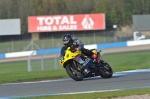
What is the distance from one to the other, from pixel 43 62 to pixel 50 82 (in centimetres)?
1277

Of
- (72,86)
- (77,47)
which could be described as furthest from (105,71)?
(72,86)

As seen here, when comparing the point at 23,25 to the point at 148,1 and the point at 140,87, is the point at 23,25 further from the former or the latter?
the point at 140,87

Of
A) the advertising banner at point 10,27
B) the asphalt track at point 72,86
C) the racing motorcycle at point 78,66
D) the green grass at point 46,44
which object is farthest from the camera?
the advertising banner at point 10,27

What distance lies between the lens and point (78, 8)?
7250 cm

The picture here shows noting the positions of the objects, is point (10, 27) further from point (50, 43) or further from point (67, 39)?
point (67, 39)

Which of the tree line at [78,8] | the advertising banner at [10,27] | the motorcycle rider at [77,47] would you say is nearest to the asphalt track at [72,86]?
the motorcycle rider at [77,47]

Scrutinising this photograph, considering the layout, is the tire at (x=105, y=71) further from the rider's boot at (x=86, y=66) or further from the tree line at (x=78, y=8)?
the tree line at (x=78, y=8)

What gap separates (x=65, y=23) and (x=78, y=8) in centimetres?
725

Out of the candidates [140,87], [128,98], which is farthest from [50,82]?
[128,98]

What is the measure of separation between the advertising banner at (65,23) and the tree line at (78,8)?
337 centimetres

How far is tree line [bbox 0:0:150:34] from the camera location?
230 ft

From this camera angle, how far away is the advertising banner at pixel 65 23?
217 ft

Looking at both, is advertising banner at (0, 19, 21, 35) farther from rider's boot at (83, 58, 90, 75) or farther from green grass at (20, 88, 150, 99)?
green grass at (20, 88, 150, 99)

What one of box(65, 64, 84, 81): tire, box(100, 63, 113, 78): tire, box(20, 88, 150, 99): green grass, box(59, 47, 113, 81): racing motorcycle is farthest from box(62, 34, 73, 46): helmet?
box(20, 88, 150, 99): green grass
